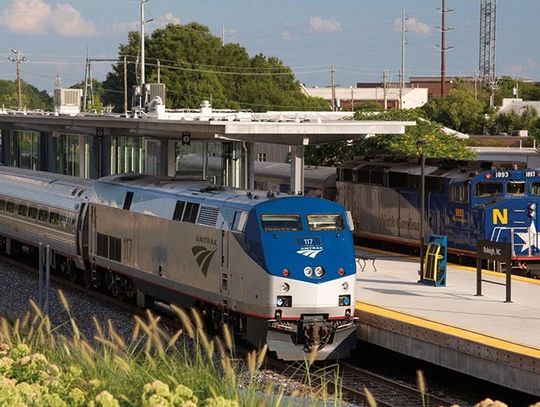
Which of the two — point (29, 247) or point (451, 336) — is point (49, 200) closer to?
point (29, 247)

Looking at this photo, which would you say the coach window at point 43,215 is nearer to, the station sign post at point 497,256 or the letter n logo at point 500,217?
Result: the letter n logo at point 500,217

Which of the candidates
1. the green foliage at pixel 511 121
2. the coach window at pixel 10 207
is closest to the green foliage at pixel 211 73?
the green foliage at pixel 511 121

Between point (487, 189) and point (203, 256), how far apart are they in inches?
346

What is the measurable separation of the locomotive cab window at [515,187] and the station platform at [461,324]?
2.22m

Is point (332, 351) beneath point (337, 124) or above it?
beneath

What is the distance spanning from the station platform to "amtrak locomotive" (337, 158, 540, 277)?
141 cm

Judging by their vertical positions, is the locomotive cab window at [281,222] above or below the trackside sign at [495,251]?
above

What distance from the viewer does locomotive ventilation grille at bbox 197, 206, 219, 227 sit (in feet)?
62.1

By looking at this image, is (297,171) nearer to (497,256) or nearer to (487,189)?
(487,189)

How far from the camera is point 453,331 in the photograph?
55.2ft

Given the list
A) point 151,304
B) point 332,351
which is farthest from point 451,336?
point 151,304

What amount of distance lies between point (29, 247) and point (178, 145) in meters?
5.90

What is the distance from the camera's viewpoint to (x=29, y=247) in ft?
106

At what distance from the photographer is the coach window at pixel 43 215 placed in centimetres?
2848
